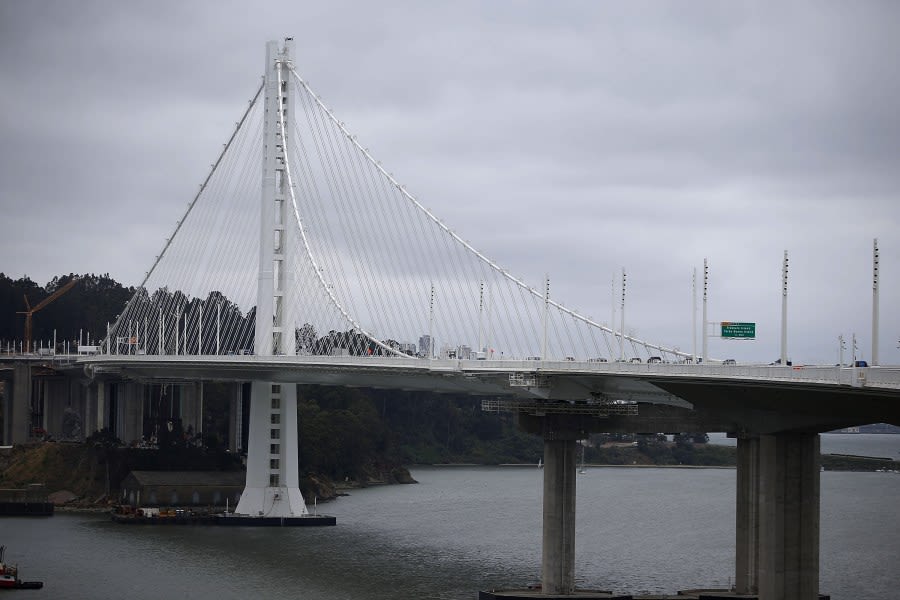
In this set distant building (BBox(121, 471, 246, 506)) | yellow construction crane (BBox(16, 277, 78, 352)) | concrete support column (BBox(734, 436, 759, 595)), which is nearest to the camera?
concrete support column (BBox(734, 436, 759, 595))

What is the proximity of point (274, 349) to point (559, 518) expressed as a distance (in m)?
28.3

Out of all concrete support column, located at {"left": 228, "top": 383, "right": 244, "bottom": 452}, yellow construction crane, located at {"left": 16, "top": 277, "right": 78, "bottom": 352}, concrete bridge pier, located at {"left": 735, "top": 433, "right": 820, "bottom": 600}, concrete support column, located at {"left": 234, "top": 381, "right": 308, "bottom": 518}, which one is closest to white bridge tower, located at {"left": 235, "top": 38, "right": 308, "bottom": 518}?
concrete support column, located at {"left": 234, "top": 381, "right": 308, "bottom": 518}

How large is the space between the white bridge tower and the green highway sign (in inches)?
1338

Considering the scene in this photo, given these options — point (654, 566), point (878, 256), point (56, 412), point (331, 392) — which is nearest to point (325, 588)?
point (654, 566)

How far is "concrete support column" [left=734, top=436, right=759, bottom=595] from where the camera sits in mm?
54062

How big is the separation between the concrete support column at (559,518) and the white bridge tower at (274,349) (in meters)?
25.1

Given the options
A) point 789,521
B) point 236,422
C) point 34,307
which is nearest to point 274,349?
point 236,422

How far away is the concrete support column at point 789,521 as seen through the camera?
137 ft

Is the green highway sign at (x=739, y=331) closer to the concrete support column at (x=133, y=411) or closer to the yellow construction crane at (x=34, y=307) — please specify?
the concrete support column at (x=133, y=411)

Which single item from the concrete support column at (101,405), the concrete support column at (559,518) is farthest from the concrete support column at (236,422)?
the concrete support column at (559,518)

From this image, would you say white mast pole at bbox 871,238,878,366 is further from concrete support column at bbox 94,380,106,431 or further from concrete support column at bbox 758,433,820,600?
concrete support column at bbox 94,380,106,431

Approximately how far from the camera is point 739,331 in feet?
163

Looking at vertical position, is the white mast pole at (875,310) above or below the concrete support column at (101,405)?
above

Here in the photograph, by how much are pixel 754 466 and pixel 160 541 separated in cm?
3197
